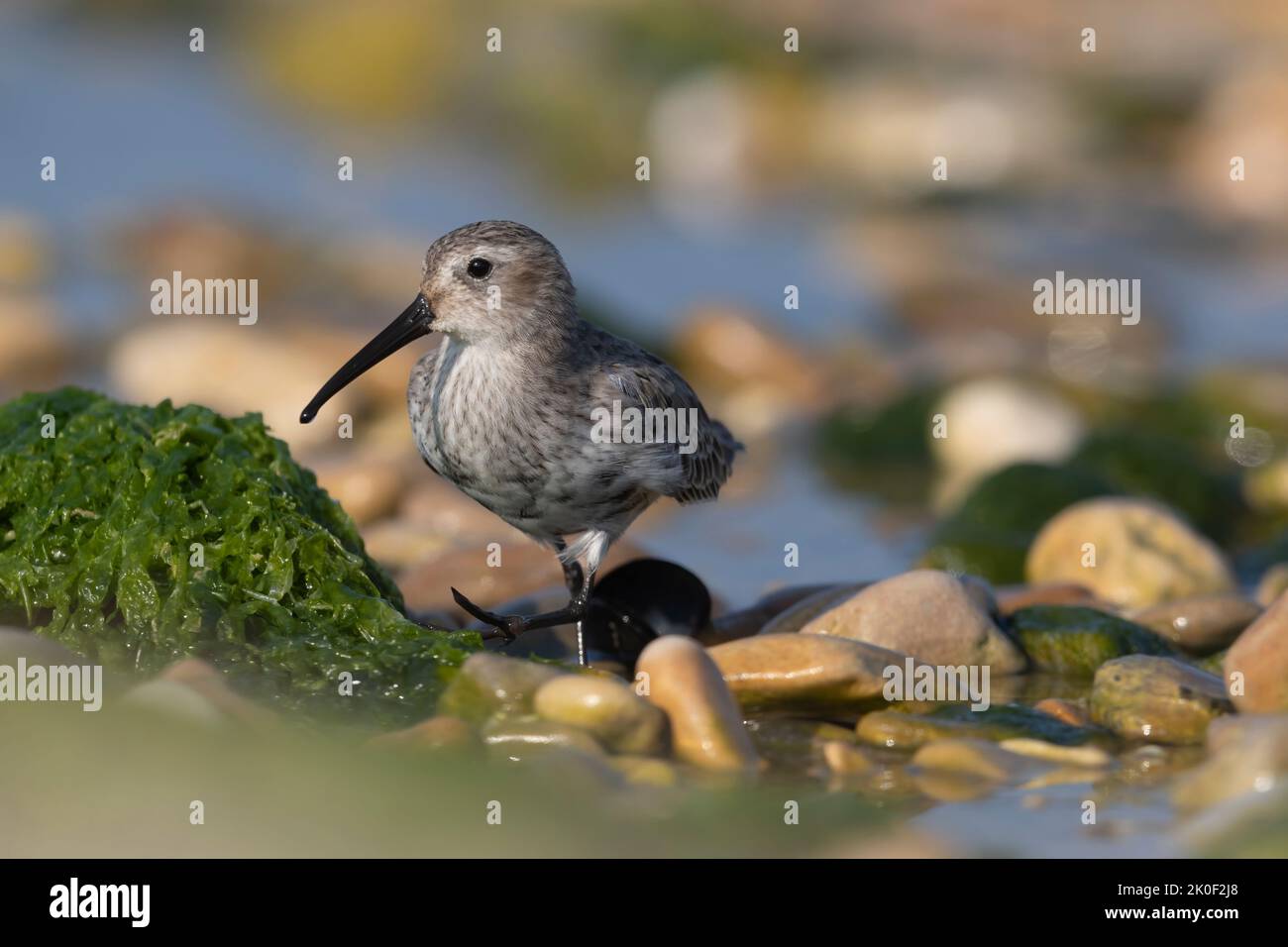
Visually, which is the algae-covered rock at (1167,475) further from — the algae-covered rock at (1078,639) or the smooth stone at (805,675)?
the smooth stone at (805,675)

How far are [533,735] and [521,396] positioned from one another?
1.53m

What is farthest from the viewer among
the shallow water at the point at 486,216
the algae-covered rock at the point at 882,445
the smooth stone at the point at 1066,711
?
the algae-covered rock at the point at 882,445

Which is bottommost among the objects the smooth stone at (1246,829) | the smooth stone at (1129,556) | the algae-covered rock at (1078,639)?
the smooth stone at (1246,829)

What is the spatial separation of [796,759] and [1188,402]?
280 inches

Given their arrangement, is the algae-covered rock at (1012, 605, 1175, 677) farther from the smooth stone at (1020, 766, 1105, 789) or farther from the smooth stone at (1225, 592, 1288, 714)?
the smooth stone at (1020, 766, 1105, 789)

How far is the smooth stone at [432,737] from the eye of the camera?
5461 millimetres

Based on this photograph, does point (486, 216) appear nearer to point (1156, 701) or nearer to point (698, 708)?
point (1156, 701)

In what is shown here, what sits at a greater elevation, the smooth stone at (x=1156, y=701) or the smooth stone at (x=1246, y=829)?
the smooth stone at (x=1156, y=701)

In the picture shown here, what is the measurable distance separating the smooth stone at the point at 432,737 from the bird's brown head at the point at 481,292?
167cm

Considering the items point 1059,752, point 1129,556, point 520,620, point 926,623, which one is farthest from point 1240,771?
point 1129,556

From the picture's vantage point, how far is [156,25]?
22.1 metres

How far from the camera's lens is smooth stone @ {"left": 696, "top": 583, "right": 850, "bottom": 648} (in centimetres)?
763

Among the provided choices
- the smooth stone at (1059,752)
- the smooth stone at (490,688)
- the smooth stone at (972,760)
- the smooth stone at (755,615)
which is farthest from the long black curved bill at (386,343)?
the smooth stone at (1059,752)

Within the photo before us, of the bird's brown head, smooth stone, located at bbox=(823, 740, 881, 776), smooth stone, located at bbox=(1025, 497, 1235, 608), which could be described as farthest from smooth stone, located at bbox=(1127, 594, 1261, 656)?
the bird's brown head
